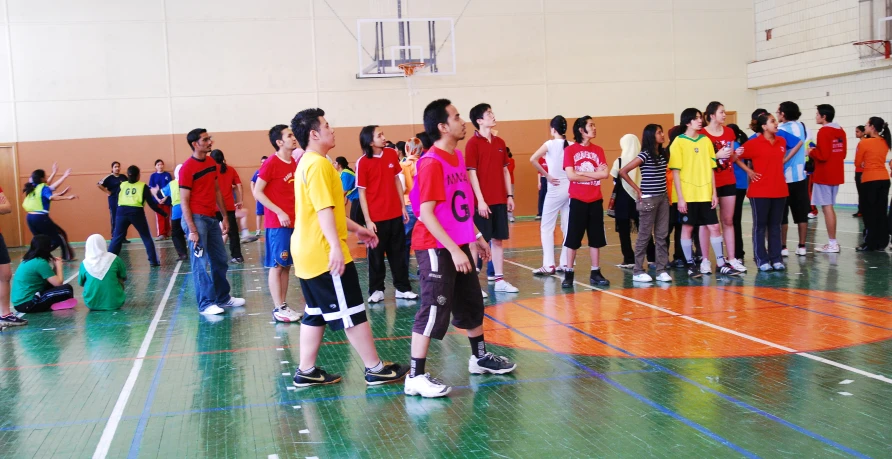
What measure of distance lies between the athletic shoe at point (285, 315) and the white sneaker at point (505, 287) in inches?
95.3

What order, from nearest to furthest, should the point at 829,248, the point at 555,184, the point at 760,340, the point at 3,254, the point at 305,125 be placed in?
1. the point at 305,125
2. the point at 760,340
3. the point at 3,254
4. the point at 555,184
5. the point at 829,248

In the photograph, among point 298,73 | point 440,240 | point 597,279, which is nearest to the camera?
point 440,240

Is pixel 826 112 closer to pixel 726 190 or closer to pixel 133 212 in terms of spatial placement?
pixel 726 190

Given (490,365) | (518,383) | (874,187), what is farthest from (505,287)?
(874,187)

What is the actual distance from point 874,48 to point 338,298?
1681 cm

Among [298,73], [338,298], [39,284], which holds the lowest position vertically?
[39,284]

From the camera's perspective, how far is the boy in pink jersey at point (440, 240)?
17.1 feet

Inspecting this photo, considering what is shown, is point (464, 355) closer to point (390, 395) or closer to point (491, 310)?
point (390, 395)

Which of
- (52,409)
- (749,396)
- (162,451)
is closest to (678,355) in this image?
(749,396)

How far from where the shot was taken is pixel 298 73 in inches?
816

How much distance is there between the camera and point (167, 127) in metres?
20.4

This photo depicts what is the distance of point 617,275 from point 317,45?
1300cm

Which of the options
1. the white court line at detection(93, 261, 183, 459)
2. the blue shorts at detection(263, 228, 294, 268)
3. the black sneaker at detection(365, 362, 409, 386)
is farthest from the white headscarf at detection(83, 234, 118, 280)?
the black sneaker at detection(365, 362, 409, 386)

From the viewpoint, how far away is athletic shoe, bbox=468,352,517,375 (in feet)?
18.7
